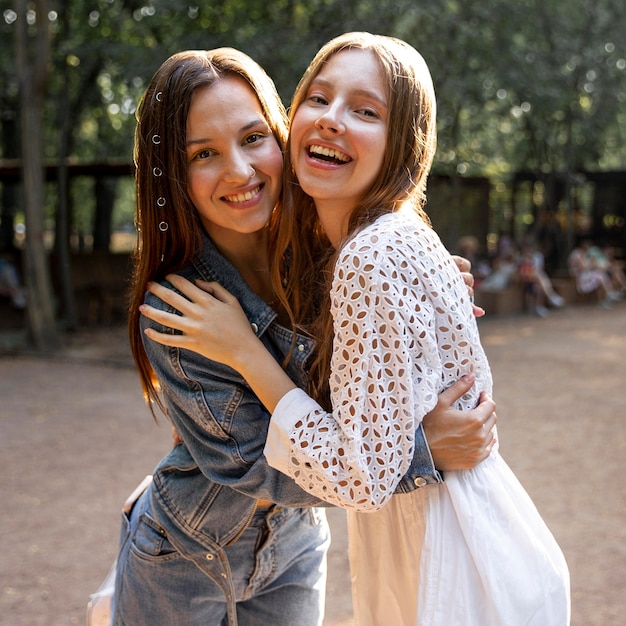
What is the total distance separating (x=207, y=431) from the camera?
Answer: 1.71 metres

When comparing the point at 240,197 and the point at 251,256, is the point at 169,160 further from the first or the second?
the point at 251,256

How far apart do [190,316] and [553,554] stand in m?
0.93

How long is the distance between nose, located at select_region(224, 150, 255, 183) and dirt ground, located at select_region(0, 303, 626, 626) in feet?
8.65

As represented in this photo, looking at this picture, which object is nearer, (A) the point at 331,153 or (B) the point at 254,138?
(A) the point at 331,153

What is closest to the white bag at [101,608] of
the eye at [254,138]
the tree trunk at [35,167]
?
the eye at [254,138]

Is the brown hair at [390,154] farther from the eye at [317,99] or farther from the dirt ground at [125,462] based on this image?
the dirt ground at [125,462]

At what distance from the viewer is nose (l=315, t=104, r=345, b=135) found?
5.48 ft

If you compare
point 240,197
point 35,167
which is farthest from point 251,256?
point 35,167

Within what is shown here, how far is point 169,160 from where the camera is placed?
5.96ft

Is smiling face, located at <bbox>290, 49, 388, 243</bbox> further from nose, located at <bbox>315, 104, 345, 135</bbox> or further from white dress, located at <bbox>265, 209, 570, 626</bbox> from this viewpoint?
white dress, located at <bbox>265, 209, 570, 626</bbox>

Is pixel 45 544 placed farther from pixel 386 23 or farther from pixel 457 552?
pixel 386 23

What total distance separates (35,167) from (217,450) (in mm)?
9341

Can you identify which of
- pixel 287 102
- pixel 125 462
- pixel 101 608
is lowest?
pixel 125 462

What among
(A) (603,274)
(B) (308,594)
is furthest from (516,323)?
(B) (308,594)
